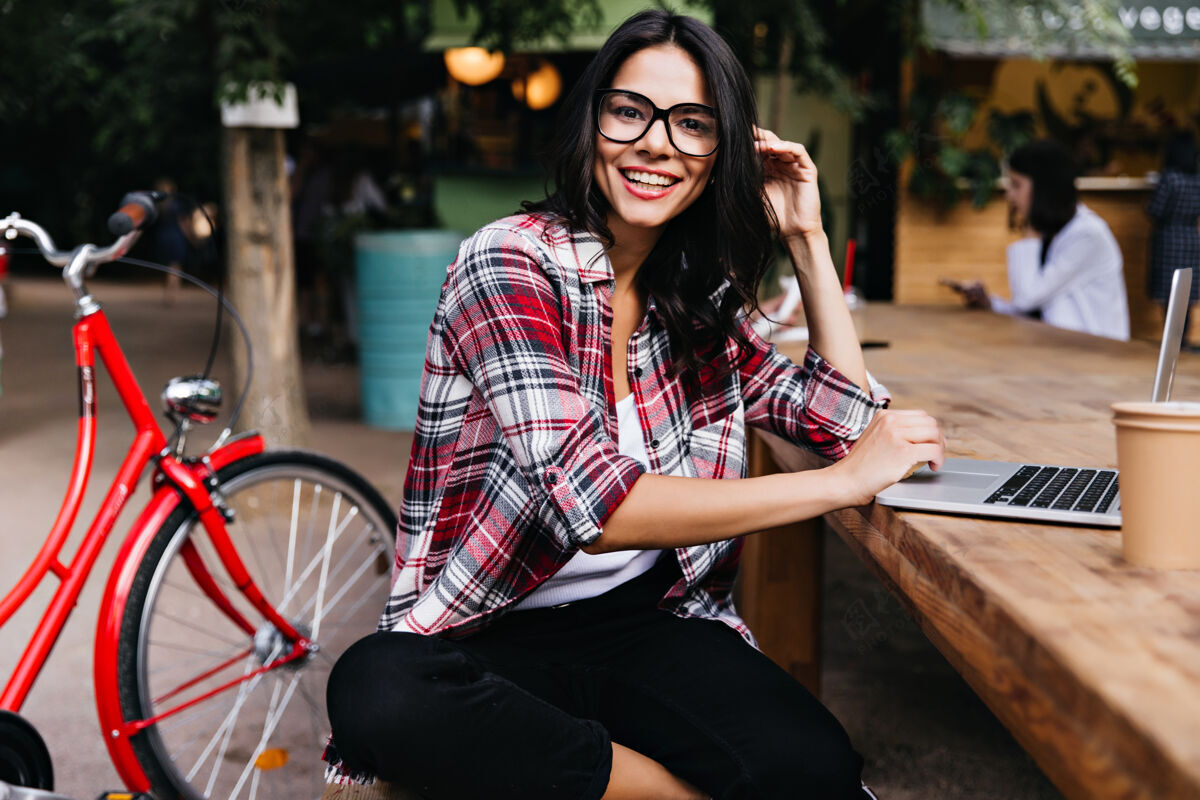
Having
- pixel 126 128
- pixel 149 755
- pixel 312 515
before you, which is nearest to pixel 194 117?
pixel 126 128

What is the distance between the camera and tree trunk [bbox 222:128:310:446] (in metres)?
4.67

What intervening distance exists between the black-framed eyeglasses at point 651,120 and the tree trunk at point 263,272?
326 cm

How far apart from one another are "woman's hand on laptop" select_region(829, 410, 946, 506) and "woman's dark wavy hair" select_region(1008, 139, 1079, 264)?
3.36 meters

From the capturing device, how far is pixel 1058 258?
430 cm

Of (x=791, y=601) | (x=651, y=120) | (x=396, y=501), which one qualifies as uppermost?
(x=651, y=120)

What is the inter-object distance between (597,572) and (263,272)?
11.3 feet

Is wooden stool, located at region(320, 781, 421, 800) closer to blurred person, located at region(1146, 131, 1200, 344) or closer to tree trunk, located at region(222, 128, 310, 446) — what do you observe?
tree trunk, located at region(222, 128, 310, 446)

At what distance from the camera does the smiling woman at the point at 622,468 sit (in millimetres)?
1416

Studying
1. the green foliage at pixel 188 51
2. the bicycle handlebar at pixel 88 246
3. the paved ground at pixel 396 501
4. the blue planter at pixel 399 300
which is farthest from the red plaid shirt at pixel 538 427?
the blue planter at pixel 399 300

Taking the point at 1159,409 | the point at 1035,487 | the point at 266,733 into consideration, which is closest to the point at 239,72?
the point at 266,733

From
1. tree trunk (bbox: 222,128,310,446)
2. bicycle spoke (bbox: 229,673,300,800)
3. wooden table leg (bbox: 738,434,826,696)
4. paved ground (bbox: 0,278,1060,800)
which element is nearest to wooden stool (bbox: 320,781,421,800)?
bicycle spoke (bbox: 229,673,300,800)

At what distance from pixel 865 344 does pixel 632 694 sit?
179cm

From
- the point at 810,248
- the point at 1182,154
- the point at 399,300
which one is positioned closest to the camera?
the point at 810,248

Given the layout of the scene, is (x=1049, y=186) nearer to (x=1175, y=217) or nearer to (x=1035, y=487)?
(x=1035, y=487)
